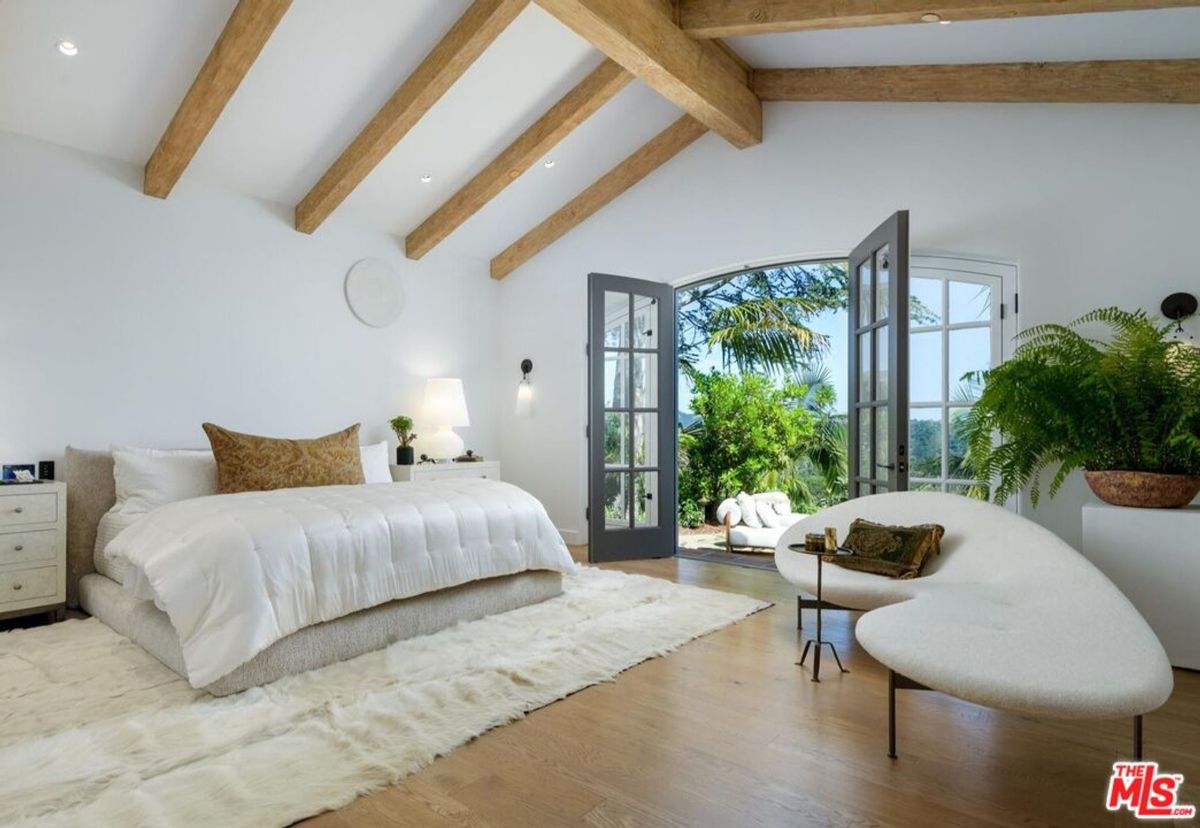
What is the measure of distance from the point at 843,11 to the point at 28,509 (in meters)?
4.41

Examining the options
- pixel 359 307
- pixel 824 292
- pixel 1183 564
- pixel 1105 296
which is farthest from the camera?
pixel 824 292

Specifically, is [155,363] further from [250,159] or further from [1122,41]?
[1122,41]

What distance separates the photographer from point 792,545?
10.2ft

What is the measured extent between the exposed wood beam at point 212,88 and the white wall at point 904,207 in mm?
2741

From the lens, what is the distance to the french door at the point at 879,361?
11.2 feet

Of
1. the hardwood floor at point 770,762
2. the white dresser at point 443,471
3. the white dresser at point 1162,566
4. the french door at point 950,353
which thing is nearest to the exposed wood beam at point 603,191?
the white dresser at point 443,471

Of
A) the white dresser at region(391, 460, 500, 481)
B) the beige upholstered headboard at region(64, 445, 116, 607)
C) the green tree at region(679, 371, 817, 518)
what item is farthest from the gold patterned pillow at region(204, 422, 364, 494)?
the green tree at region(679, 371, 817, 518)

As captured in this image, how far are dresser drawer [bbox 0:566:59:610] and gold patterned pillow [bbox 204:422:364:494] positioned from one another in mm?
825

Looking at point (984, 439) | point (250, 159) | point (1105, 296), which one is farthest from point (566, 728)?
point (250, 159)

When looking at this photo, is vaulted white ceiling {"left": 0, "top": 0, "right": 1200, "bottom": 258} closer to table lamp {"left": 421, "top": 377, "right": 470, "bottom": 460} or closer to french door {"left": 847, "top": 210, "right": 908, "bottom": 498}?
french door {"left": 847, "top": 210, "right": 908, "bottom": 498}

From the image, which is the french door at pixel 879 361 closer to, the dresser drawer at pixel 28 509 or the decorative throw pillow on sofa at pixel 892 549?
the decorative throw pillow on sofa at pixel 892 549

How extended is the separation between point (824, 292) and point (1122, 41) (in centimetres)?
455

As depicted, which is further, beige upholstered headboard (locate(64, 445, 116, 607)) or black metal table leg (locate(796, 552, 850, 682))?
beige upholstered headboard (locate(64, 445, 116, 607))

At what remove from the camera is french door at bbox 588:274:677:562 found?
15.8ft
